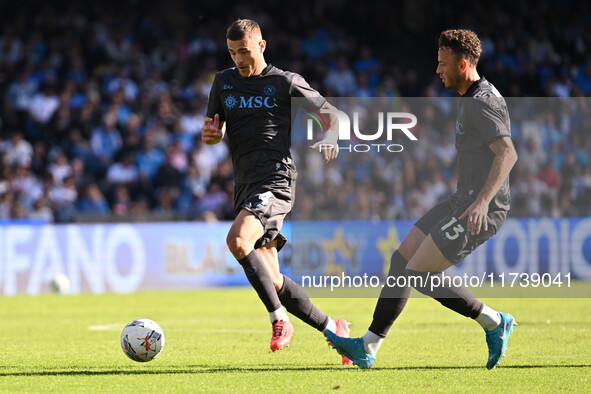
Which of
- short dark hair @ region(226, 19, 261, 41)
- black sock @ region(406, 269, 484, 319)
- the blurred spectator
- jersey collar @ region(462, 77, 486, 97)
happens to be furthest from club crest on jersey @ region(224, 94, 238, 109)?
the blurred spectator

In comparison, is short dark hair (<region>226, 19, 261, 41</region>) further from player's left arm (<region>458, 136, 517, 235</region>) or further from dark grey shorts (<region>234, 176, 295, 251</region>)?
player's left arm (<region>458, 136, 517, 235</region>)

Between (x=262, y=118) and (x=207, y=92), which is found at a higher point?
(x=207, y=92)

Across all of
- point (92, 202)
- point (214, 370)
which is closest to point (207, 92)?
point (92, 202)

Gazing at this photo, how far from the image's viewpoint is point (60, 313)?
11508 millimetres

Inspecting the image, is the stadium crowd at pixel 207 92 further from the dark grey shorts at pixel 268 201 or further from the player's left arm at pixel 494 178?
the player's left arm at pixel 494 178

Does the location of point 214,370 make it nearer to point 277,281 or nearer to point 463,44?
point 277,281

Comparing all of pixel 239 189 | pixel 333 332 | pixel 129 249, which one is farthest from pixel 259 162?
pixel 129 249

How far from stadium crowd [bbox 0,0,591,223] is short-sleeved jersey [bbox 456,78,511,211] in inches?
325

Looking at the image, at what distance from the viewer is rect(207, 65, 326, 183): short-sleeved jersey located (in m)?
6.71

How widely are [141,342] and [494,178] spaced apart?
266cm

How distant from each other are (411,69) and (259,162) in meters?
14.9

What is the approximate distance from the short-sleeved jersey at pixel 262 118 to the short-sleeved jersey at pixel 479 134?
1.10 meters

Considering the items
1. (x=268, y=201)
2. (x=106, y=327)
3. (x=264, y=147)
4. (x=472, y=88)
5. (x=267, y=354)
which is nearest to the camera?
(x=472, y=88)

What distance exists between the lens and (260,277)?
6.43 m
